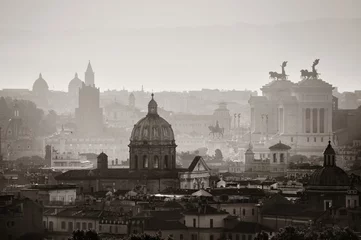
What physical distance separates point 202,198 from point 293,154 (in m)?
76.0

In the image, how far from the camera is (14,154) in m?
196

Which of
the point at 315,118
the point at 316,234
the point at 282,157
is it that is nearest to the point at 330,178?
the point at 316,234

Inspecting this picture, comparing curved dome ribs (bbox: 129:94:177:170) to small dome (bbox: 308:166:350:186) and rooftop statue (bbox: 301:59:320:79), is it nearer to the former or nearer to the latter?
small dome (bbox: 308:166:350:186)

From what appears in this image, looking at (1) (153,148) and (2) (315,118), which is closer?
(1) (153,148)

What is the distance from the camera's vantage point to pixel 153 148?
120m

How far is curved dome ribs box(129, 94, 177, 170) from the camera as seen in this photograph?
120m

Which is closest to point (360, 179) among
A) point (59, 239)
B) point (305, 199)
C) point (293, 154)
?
point (305, 199)

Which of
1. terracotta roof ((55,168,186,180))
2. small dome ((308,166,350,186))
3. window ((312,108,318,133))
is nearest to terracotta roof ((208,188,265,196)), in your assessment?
small dome ((308,166,350,186))

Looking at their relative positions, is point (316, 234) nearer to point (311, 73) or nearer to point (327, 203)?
point (327, 203)

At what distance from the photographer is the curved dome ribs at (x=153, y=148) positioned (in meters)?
120

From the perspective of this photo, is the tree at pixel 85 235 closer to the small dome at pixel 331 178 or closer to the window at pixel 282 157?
the small dome at pixel 331 178

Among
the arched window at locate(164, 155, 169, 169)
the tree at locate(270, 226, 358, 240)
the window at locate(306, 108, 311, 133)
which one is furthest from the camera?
the window at locate(306, 108, 311, 133)

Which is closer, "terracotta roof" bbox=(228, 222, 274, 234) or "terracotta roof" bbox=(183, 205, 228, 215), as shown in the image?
"terracotta roof" bbox=(228, 222, 274, 234)

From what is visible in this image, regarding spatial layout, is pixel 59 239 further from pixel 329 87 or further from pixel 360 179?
pixel 329 87
